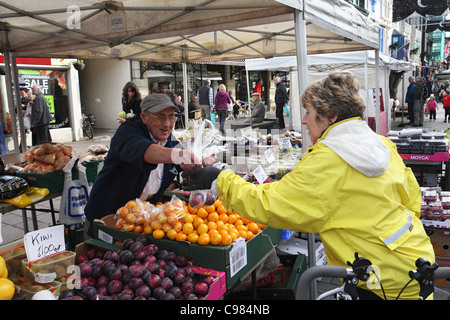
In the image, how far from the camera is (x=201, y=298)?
6.15 ft

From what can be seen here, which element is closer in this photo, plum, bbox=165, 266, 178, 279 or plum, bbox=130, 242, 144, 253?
plum, bbox=165, 266, 178, 279

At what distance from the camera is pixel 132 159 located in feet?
7.52

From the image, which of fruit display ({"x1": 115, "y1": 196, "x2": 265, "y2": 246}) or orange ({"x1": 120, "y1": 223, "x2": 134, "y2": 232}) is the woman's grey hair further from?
orange ({"x1": 120, "y1": 223, "x2": 134, "y2": 232})

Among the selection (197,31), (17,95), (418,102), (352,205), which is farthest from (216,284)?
(418,102)

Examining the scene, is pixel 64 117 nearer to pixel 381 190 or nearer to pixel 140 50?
pixel 140 50

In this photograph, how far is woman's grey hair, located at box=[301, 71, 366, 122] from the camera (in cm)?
174

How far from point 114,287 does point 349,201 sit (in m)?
1.23

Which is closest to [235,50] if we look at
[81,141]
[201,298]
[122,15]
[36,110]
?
[122,15]

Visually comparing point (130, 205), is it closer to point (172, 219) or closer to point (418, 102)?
point (172, 219)

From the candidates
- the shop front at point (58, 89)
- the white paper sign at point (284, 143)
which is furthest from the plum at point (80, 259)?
the shop front at point (58, 89)

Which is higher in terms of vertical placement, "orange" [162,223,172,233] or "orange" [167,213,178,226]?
"orange" [167,213,178,226]

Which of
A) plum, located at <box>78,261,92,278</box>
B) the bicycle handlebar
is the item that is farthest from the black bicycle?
the bicycle handlebar

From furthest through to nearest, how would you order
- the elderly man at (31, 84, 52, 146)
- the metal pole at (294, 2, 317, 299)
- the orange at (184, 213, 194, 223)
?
the elderly man at (31, 84, 52, 146) < the metal pole at (294, 2, 317, 299) < the orange at (184, 213, 194, 223)

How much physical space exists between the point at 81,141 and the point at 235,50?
9293 mm
